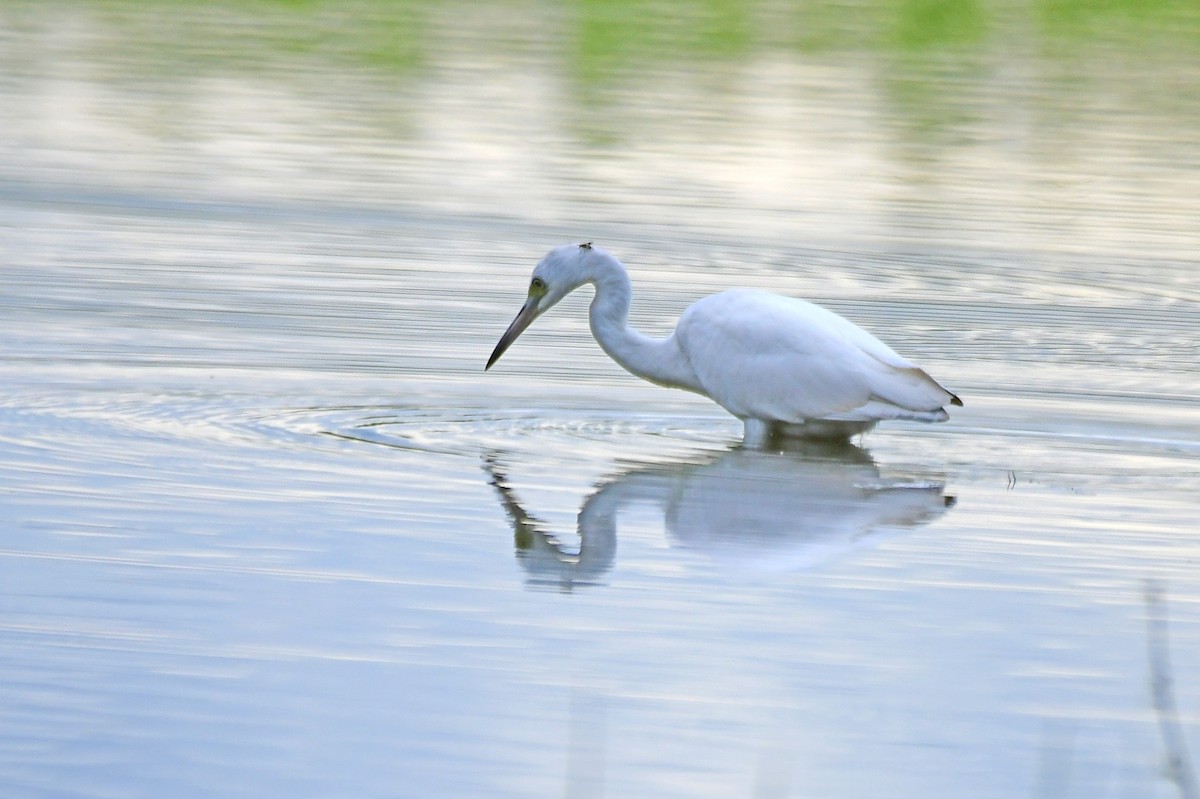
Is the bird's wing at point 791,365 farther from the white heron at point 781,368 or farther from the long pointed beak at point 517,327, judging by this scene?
the long pointed beak at point 517,327

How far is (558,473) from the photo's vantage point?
8.12 meters

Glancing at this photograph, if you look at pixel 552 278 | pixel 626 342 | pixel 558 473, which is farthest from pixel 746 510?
pixel 552 278

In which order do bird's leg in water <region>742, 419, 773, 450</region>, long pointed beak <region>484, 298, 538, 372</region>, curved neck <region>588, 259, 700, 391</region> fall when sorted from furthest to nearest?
long pointed beak <region>484, 298, 538, 372</region> < curved neck <region>588, 259, 700, 391</region> < bird's leg in water <region>742, 419, 773, 450</region>

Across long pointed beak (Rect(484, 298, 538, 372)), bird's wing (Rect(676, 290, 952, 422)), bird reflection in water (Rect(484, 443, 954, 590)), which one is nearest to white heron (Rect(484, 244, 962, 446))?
bird's wing (Rect(676, 290, 952, 422))

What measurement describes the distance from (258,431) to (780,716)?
11.8 feet

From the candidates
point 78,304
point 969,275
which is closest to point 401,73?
point 969,275

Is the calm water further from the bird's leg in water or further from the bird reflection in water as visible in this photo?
the bird's leg in water

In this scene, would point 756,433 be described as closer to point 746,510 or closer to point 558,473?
point 558,473

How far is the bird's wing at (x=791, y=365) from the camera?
8688mm

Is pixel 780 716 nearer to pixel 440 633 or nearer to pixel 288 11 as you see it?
pixel 440 633

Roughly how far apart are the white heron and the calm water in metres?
0.18

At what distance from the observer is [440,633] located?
586 centimetres

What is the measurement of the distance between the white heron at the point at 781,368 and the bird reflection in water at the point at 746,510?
0.18 metres

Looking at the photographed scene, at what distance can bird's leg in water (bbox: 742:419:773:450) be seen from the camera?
8.93 meters
